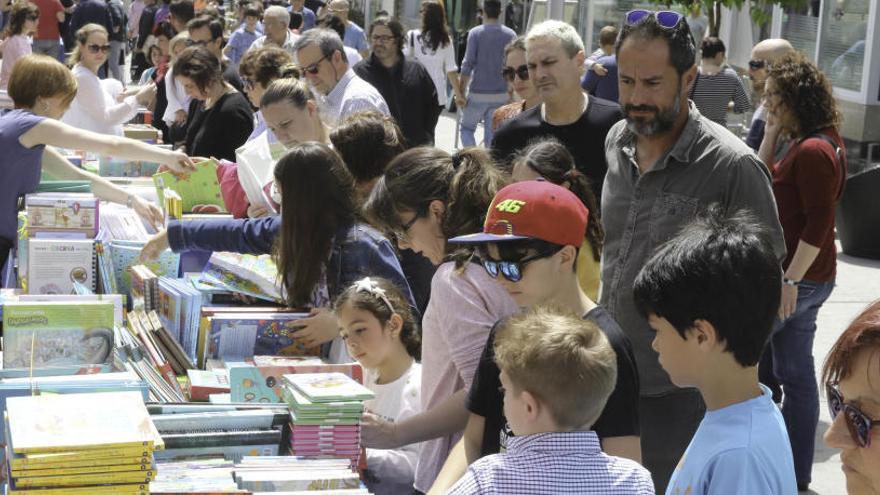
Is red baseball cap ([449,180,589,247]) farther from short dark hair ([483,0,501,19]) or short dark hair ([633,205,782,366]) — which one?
short dark hair ([483,0,501,19])

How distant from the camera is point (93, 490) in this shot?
2.54 m

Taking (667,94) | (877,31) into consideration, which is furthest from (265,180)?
(877,31)

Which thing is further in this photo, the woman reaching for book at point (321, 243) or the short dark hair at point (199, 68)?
the short dark hair at point (199, 68)

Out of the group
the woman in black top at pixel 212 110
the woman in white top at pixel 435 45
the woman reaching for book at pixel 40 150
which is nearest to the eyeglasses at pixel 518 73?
the woman in black top at pixel 212 110

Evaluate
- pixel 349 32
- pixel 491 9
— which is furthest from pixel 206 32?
pixel 349 32

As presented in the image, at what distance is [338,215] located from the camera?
157 inches

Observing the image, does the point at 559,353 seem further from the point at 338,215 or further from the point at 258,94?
the point at 258,94

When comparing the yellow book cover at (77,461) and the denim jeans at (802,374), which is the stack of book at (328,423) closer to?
the yellow book cover at (77,461)

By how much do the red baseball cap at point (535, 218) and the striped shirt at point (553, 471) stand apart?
1.91 ft

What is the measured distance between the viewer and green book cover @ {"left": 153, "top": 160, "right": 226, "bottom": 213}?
5.63 m

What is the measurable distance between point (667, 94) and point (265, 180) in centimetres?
214

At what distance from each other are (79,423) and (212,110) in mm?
4896

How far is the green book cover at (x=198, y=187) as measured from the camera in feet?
18.5

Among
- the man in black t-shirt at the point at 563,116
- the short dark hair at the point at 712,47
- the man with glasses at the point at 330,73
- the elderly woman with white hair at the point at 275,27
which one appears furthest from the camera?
the elderly woman with white hair at the point at 275,27
